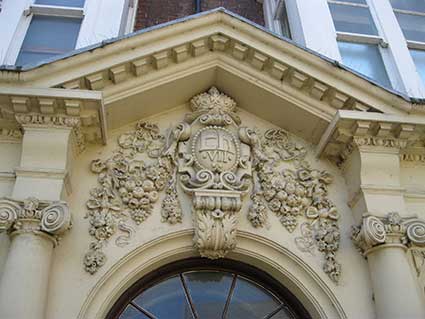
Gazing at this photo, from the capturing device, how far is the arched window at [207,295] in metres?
5.23

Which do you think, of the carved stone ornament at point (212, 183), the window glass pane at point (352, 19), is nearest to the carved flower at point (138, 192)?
the carved stone ornament at point (212, 183)

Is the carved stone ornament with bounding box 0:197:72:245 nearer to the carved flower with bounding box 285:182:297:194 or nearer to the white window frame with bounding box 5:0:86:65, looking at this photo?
the carved flower with bounding box 285:182:297:194

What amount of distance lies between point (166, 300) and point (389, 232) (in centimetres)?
263

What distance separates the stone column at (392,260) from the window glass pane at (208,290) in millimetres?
1638

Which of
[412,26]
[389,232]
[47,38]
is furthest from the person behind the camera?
[412,26]

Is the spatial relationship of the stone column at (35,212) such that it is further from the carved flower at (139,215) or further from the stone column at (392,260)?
the stone column at (392,260)

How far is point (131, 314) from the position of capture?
5.19m

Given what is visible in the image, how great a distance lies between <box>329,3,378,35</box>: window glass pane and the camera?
24.8 ft

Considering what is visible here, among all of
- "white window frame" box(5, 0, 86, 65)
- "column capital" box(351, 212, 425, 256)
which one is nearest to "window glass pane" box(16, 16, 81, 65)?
"white window frame" box(5, 0, 86, 65)

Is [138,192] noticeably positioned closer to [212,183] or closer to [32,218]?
[212,183]

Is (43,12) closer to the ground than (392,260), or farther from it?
farther from it

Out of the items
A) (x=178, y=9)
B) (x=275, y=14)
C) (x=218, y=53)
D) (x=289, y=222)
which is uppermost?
(x=178, y=9)

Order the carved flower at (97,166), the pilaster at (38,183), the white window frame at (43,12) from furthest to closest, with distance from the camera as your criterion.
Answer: the white window frame at (43,12), the carved flower at (97,166), the pilaster at (38,183)

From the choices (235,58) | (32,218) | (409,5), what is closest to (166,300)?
(32,218)
